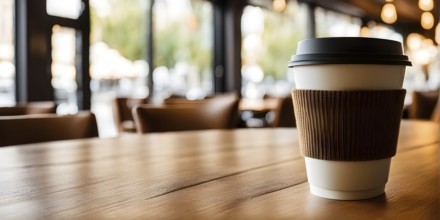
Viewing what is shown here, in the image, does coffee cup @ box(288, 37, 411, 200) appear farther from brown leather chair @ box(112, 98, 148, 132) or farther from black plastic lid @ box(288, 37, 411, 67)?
brown leather chair @ box(112, 98, 148, 132)

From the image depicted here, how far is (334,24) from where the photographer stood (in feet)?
36.7

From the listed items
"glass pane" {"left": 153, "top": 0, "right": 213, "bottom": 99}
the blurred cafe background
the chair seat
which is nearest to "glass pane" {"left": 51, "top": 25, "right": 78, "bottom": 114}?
the blurred cafe background

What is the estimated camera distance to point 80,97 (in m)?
5.66

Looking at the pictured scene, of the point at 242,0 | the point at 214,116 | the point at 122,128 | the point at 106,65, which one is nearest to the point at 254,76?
the point at 242,0

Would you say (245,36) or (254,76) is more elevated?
(245,36)

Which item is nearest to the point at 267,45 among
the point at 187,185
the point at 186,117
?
the point at 186,117

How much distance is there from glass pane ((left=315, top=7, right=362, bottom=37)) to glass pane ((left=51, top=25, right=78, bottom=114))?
6.29 metres

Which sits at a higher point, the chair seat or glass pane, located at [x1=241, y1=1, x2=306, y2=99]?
glass pane, located at [x1=241, y1=1, x2=306, y2=99]

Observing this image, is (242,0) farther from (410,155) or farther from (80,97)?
(410,155)

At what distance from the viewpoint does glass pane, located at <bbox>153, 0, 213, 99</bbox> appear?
272 inches

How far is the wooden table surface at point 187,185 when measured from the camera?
459 mm

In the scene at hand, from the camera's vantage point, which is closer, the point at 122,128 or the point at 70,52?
the point at 122,128

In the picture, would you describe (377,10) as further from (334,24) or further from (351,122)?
(351,122)

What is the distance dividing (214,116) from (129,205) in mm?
1405
